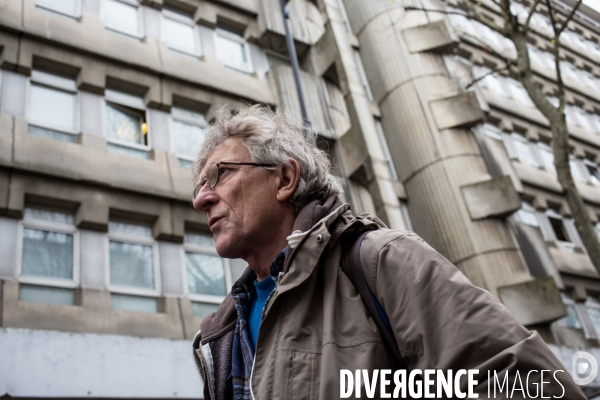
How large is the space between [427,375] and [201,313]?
8.06 m

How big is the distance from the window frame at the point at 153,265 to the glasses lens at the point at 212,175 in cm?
627

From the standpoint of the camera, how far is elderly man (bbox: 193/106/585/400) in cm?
156

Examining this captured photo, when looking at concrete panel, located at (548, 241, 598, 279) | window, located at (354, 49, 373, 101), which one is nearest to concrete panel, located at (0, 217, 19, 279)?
window, located at (354, 49, 373, 101)

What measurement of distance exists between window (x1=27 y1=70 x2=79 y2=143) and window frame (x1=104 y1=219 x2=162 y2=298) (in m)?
1.96

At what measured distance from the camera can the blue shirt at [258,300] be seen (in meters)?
2.35

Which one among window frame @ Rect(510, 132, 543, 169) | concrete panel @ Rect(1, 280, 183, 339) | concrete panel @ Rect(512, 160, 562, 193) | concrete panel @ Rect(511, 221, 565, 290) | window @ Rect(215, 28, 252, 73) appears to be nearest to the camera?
concrete panel @ Rect(1, 280, 183, 339)

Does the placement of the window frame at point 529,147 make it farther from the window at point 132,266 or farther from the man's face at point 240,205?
the man's face at point 240,205

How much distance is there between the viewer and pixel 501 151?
16.7 metres

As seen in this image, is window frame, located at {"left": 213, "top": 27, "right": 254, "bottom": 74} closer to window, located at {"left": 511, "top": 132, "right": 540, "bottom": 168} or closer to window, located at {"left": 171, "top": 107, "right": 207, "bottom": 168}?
window, located at {"left": 171, "top": 107, "right": 207, "bottom": 168}

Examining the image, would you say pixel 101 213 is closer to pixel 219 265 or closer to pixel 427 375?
pixel 219 265

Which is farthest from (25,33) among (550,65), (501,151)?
(550,65)

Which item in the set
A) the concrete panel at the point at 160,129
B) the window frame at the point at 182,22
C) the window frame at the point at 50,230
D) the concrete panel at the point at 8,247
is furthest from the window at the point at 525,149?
the concrete panel at the point at 8,247

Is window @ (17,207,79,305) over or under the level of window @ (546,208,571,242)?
under

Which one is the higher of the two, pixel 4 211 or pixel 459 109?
pixel 459 109
